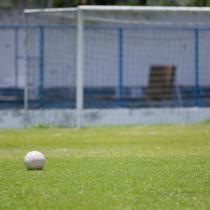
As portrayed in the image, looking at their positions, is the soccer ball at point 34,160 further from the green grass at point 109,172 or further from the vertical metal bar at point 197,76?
the vertical metal bar at point 197,76

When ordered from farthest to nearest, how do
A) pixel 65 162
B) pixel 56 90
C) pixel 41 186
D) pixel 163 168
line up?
pixel 56 90 → pixel 65 162 → pixel 163 168 → pixel 41 186

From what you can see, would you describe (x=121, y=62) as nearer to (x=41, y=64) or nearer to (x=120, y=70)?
(x=120, y=70)

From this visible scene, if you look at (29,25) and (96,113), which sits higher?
(29,25)

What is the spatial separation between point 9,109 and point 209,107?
575 cm

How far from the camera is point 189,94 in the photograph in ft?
91.2

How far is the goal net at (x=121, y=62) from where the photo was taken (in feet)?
84.0

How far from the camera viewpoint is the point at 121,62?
26719 mm

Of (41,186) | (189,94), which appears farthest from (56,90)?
(41,186)

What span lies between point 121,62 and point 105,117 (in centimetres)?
247

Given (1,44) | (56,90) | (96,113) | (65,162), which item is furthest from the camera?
(1,44)

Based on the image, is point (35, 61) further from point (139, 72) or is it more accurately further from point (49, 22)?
point (139, 72)

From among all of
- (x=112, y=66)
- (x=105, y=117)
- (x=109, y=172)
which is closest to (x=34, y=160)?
(x=109, y=172)

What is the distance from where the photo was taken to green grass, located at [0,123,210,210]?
9539mm

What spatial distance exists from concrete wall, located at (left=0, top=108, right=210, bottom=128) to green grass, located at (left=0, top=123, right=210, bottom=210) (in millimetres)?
3242
